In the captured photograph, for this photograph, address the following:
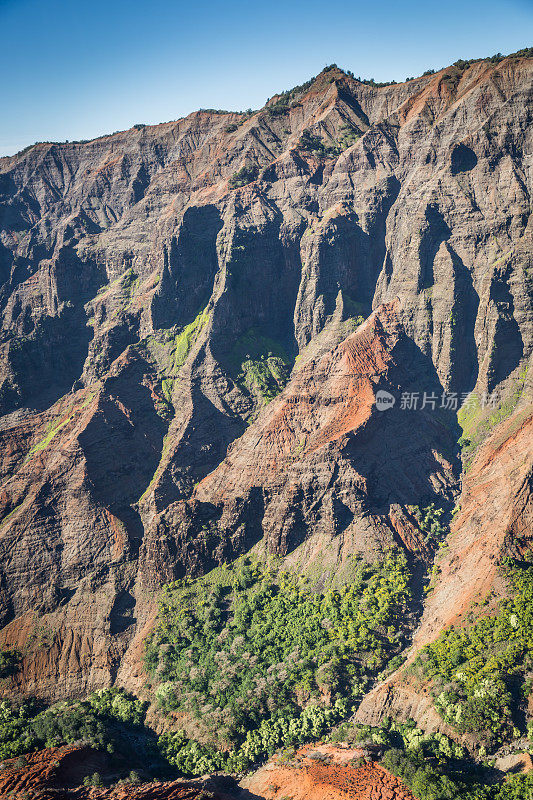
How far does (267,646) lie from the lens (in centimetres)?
9138

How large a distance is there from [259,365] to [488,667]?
67388 mm

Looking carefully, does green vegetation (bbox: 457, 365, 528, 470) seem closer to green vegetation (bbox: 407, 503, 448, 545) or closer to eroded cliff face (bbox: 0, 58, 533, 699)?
eroded cliff face (bbox: 0, 58, 533, 699)

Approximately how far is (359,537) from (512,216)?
2268 inches

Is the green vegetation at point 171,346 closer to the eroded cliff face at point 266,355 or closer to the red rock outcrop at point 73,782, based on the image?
the eroded cliff face at point 266,355

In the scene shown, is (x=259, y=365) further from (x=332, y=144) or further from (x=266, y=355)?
(x=332, y=144)

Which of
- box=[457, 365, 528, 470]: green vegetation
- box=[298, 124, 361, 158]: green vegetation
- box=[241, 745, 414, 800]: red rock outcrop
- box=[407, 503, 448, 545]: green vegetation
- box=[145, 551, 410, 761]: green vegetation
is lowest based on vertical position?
box=[241, 745, 414, 800]: red rock outcrop

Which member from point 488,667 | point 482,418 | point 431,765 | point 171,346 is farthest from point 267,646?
point 171,346

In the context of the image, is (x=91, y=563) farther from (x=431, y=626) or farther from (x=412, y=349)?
(x=412, y=349)

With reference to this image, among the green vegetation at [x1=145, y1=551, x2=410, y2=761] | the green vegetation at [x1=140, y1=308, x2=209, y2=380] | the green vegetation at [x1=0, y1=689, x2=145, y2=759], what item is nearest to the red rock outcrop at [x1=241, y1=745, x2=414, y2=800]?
the green vegetation at [x1=145, y1=551, x2=410, y2=761]

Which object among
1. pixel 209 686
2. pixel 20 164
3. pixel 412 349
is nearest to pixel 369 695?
pixel 209 686

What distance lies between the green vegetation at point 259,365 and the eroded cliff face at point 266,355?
1.51 ft

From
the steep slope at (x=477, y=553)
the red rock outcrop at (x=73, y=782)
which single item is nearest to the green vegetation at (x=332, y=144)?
the steep slope at (x=477, y=553)

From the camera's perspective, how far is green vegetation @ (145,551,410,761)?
8238cm

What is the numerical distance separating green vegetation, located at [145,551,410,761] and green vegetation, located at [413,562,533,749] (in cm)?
990
